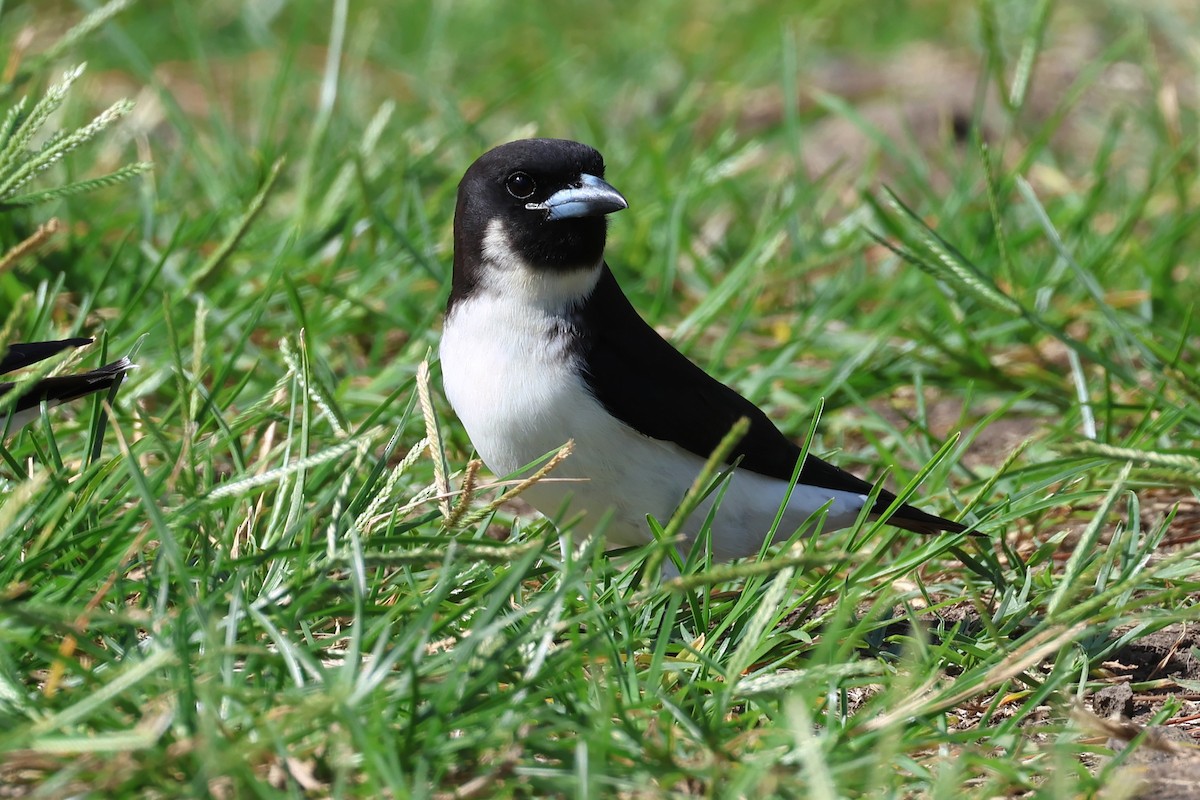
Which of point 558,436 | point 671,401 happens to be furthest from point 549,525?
point 671,401

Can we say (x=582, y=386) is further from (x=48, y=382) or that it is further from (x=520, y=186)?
(x=48, y=382)

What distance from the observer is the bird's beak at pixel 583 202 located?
10.9 ft

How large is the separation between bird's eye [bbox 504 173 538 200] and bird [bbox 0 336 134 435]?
0.98 metres

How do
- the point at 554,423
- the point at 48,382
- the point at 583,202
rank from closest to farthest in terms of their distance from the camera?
the point at 48,382 → the point at 554,423 → the point at 583,202

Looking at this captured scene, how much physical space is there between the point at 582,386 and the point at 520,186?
1.83 feet

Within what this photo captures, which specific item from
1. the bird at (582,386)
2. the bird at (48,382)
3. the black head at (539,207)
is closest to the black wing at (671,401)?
the bird at (582,386)

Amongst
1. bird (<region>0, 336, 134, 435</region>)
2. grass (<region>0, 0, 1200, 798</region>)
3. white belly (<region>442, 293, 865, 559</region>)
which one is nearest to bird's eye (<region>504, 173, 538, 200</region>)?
white belly (<region>442, 293, 865, 559</region>)

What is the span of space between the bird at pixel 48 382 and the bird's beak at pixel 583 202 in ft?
3.37

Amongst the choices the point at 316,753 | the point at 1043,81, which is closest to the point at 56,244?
the point at 316,753

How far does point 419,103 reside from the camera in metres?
7.15

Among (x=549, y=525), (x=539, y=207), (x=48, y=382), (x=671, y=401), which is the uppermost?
(x=539, y=207)

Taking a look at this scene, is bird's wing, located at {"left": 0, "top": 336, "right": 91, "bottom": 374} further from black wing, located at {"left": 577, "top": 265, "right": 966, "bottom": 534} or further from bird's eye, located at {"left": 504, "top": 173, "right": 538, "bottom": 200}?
black wing, located at {"left": 577, "top": 265, "right": 966, "bottom": 534}

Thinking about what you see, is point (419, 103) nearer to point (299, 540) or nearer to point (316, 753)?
point (299, 540)

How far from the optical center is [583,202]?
3334 mm
